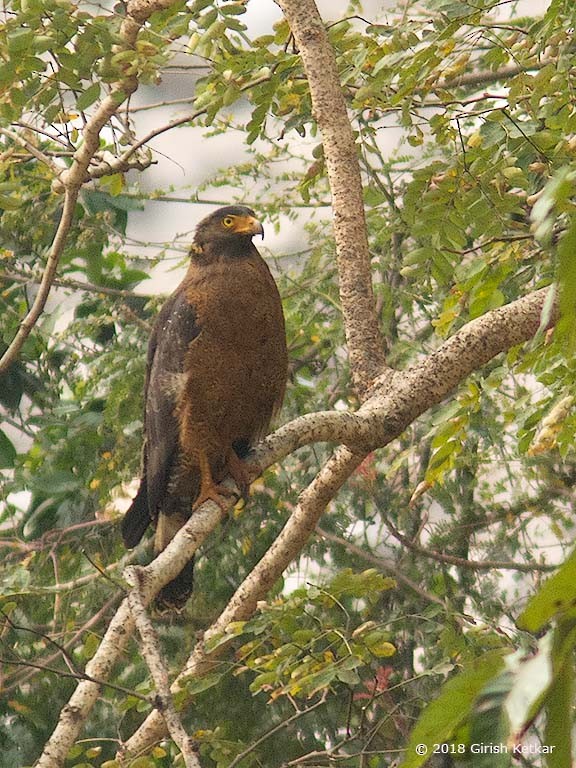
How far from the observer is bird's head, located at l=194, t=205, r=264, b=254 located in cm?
353

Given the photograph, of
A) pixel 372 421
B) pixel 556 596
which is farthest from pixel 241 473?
pixel 556 596

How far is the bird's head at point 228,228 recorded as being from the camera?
3525mm

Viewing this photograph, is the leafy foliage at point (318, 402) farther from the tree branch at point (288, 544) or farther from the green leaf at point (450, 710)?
the green leaf at point (450, 710)

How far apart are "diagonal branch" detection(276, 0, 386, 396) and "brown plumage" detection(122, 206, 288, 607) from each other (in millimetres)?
676

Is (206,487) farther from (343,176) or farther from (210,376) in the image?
(343,176)

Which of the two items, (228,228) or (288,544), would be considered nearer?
(288,544)

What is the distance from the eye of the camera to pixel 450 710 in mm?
671

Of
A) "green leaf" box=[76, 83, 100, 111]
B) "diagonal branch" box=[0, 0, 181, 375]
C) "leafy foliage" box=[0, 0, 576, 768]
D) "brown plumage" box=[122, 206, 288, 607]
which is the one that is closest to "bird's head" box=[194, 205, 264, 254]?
"brown plumage" box=[122, 206, 288, 607]

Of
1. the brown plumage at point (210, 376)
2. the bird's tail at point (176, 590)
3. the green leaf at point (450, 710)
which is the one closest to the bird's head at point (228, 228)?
the brown plumage at point (210, 376)

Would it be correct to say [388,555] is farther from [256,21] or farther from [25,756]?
[256,21]

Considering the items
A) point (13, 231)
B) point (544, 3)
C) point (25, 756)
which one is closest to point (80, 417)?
point (13, 231)

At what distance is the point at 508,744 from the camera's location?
608mm

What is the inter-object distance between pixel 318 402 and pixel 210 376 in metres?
1.06

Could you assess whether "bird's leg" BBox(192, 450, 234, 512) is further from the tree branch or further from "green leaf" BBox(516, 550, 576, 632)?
"green leaf" BBox(516, 550, 576, 632)
